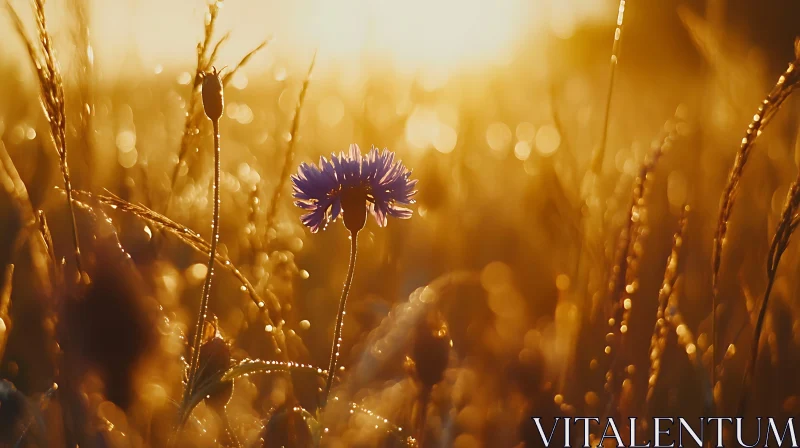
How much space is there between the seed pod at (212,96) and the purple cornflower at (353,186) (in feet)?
0.53

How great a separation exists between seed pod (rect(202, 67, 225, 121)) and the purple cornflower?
161mm

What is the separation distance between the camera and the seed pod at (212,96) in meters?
0.81

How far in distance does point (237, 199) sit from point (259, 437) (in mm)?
1084

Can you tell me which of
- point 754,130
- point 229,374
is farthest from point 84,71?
point 754,130

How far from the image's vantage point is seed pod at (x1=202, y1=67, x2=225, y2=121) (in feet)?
2.66

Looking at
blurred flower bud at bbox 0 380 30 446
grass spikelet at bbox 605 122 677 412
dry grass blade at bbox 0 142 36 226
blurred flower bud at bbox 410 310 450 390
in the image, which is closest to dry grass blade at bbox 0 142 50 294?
dry grass blade at bbox 0 142 36 226

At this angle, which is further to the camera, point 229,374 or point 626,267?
point 626,267

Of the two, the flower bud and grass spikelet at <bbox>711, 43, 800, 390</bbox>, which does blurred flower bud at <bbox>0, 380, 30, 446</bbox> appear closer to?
the flower bud

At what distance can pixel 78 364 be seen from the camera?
816 mm

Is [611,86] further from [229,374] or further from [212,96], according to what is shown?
[229,374]

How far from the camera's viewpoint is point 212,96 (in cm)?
81

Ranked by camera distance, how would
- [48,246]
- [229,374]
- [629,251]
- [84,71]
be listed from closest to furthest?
[229,374] < [48,246] < [629,251] < [84,71]

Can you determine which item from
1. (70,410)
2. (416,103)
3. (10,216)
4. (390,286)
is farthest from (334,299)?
(70,410)

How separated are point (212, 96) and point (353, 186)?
21 cm
